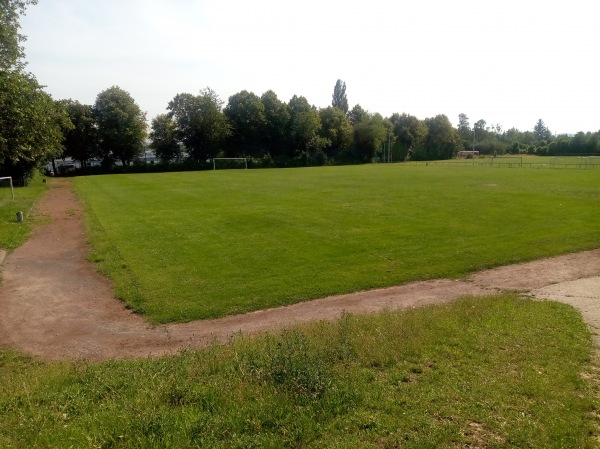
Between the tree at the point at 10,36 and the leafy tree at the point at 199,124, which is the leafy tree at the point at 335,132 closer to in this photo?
the leafy tree at the point at 199,124

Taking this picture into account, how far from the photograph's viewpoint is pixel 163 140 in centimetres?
8394

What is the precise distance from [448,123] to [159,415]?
411ft

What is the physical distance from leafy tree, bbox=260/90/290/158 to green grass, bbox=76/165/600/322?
59436 millimetres

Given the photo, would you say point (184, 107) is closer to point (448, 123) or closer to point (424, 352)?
point (448, 123)

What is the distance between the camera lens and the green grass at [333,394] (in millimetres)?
5031

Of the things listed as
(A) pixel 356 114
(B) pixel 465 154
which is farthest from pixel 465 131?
(A) pixel 356 114

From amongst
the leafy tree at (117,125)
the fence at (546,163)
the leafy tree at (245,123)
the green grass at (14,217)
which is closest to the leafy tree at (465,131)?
the fence at (546,163)

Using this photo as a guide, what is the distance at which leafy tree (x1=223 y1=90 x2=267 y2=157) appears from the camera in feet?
290

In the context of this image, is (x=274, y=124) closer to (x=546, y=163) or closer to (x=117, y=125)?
(x=117, y=125)

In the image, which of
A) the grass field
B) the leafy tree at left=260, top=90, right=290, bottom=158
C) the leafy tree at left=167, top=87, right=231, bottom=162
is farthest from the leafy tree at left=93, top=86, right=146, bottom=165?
the grass field

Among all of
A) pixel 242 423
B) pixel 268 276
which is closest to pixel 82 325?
pixel 268 276

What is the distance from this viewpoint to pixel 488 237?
19312 mm

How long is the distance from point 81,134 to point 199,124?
19.9 m

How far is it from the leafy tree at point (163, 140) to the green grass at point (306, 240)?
52.2 metres
